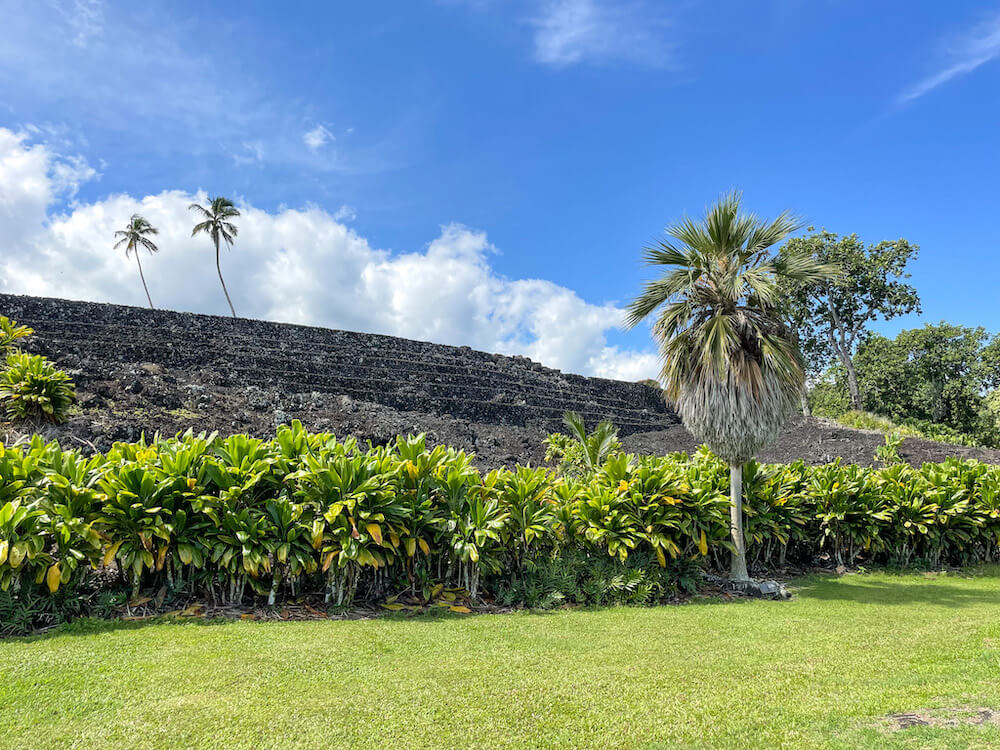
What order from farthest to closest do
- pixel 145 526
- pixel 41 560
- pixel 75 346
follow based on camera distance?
pixel 75 346 < pixel 145 526 < pixel 41 560

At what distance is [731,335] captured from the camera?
21.7 ft

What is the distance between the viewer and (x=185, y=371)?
662 inches

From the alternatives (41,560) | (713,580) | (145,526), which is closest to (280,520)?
(145,526)

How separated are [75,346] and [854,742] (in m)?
18.9

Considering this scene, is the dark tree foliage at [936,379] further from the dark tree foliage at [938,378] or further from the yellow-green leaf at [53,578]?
the yellow-green leaf at [53,578]

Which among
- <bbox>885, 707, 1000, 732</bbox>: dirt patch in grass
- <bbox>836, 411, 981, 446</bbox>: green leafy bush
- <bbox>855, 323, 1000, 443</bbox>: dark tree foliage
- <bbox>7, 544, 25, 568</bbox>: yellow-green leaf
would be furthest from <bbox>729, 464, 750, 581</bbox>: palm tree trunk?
<bbox>855, 323, 1000, 443</bbox>: dark tree foliage

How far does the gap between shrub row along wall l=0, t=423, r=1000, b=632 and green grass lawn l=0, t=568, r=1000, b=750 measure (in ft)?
1.91

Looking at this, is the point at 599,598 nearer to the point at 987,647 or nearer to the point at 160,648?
the point at 987,647

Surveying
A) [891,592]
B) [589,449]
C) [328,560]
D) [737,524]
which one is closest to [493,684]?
[328,560]

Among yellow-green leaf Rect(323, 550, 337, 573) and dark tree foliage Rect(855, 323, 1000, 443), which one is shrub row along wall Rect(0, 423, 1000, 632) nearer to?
yellow-green leaf Rect(323, 550, 337, 573)

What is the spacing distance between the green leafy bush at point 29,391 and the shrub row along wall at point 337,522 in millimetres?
5781

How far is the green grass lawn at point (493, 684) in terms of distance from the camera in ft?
8.66

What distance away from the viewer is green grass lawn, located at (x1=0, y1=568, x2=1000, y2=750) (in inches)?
104

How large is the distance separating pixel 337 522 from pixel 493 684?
212 centimetres
